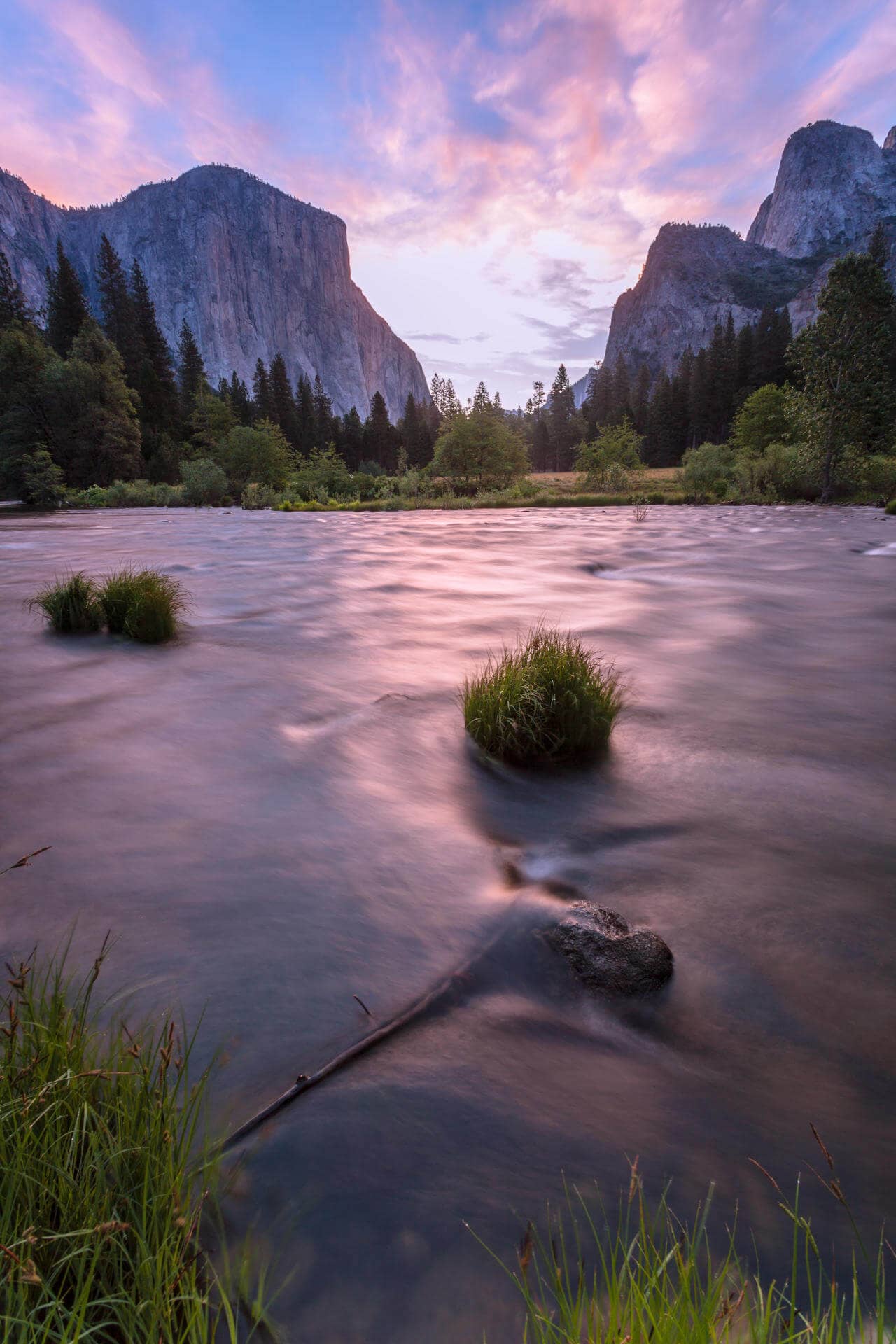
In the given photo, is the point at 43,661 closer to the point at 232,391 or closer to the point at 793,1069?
the point at 793,1069

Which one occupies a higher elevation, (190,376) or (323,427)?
(190,376)

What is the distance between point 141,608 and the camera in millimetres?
6918

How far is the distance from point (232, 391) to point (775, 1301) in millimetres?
106587

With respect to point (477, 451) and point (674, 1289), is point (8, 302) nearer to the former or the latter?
point (477, 451)

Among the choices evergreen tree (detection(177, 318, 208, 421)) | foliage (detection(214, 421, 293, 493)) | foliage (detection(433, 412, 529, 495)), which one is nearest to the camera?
foliage (detection(433, 412, 529, 495))

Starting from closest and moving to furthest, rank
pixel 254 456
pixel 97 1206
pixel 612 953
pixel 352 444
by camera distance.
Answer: pixel 97 1206, pixel 612 953, pixel 254 456, pixel 352 444

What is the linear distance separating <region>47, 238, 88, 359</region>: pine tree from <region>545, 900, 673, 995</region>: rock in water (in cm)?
8169

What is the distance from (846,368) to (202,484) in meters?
38.5

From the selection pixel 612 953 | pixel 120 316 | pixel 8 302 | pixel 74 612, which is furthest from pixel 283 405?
pixel 612 953

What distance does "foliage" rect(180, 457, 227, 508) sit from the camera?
4459 cm

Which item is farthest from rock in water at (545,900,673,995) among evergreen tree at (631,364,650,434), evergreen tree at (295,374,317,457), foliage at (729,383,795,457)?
evergreen tree at (631,364,650,434)

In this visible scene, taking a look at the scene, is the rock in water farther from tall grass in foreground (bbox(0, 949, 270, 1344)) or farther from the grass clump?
the grass clump

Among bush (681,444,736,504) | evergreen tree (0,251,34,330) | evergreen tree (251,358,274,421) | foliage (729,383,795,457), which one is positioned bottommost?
bush (681,444,736,504)

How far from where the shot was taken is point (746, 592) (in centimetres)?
1034
